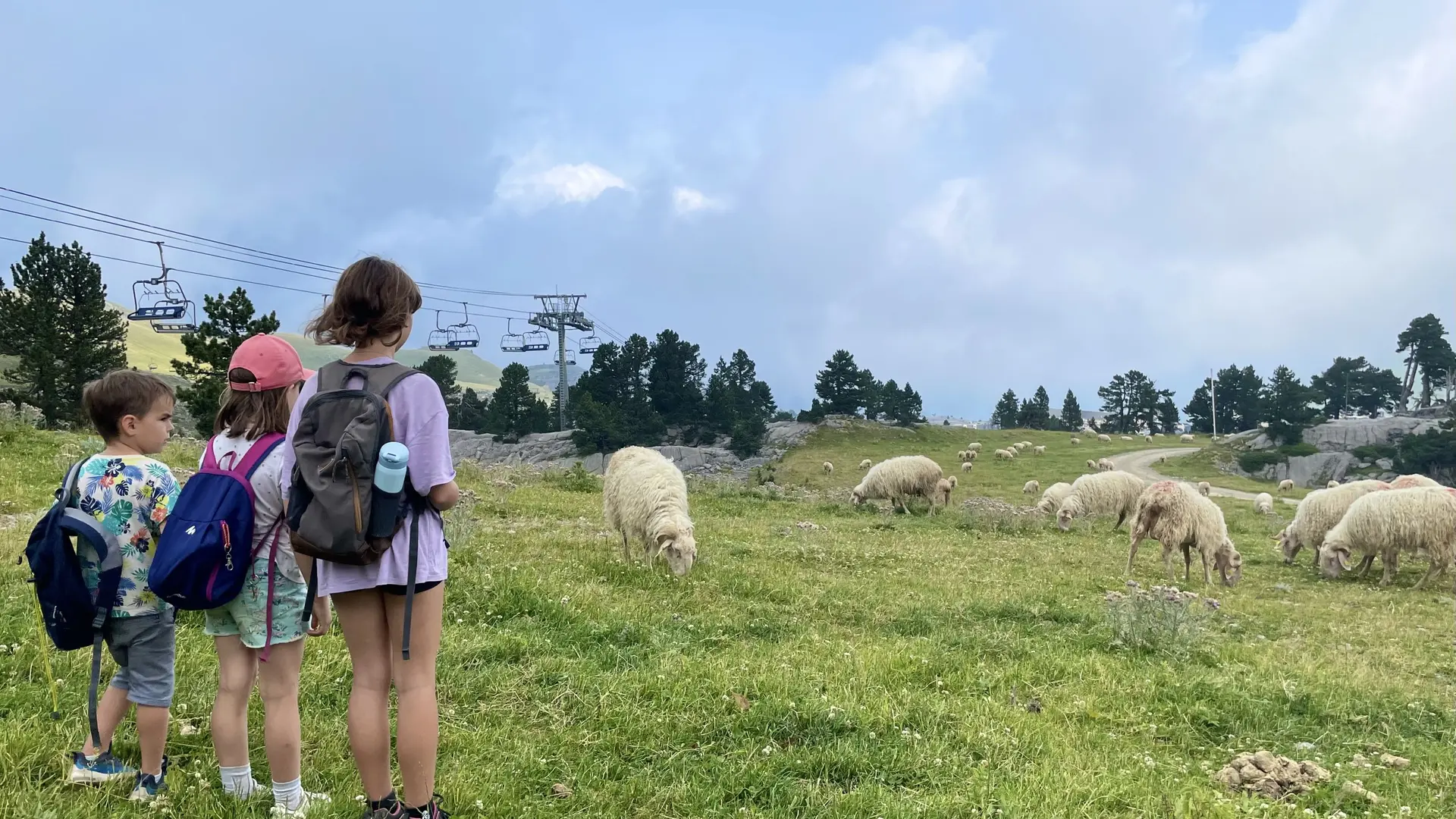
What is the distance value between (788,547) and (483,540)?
222 inches

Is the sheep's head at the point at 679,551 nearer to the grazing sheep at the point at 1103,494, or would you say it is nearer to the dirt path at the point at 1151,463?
the grazing sheep at the point at 1103,494

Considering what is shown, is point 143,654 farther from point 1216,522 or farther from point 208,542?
point 1216,522

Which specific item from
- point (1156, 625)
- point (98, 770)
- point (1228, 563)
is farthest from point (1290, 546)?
point (98, 770)

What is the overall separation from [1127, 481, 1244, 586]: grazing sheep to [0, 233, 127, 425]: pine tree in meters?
49.2

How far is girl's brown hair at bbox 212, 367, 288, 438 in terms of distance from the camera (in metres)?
3.69

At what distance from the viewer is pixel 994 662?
22.7ft

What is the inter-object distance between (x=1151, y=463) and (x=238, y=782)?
6426 cm

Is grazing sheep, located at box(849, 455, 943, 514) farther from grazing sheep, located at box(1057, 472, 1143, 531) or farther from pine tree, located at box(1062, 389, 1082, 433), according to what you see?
pine tree, located at box(1062, 389, 1082, 433)

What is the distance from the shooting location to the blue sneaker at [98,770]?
12.0ft

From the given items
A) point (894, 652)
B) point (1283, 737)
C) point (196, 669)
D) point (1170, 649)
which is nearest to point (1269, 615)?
point (1170, 649)

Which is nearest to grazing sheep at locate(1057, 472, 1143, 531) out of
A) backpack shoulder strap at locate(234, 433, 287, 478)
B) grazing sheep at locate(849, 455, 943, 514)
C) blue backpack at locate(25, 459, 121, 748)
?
grazing sheep at locate(849, 455, 943, 514)

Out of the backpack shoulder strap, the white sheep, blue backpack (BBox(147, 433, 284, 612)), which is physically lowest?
the white sheep

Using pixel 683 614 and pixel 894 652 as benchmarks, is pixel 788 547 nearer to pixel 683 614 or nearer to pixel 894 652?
pixel 683 614

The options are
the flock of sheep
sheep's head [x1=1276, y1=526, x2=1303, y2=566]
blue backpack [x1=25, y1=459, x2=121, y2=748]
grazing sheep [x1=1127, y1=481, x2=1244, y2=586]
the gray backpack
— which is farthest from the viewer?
sheep's head [x1=1276, y1=526, x2=1303, y2=566]
